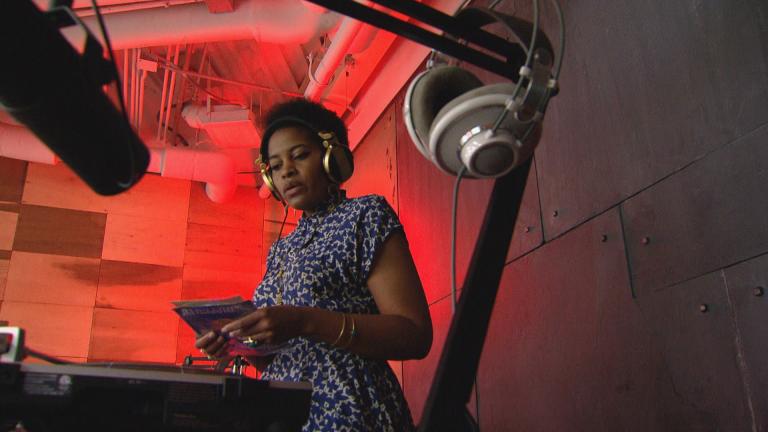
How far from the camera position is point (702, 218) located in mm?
1412

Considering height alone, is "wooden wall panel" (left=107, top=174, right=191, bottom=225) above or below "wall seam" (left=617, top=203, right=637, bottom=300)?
above

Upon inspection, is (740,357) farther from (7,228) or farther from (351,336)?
(7,228)

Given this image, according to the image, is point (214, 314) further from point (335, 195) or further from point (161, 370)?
point (335, 195)

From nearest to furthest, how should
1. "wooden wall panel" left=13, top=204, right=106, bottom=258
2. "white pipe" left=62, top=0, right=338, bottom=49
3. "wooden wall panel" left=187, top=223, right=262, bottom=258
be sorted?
"white pipe" left=62, top=0, right=338, bottom=49 < "wooden wall panel" left=13, top=204, right=106, bottom=258 < "wooden wall panel" left=187, top=223, right=262, bottom=258

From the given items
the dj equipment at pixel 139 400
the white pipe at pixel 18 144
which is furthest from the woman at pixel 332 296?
the white pipe at pixel 18 144

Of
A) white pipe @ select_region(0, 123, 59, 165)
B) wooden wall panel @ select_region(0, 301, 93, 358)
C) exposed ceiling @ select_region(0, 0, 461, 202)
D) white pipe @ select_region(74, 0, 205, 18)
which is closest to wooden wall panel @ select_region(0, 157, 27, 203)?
white pipe @ select_region(0, 123, 59, 165)

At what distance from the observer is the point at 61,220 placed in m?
4.20

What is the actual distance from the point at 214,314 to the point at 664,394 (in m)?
1.01

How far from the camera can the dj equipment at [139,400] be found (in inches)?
31.1

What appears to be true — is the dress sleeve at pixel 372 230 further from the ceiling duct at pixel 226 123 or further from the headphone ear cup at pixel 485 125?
the ceiling duct at pixel 226 123

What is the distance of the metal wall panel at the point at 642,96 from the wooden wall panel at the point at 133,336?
9.75ft

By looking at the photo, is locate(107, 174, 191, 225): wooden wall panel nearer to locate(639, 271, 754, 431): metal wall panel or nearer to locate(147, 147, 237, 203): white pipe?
locate(147, 147, 237, 203): white pipe

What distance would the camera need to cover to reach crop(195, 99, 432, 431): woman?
1.16m

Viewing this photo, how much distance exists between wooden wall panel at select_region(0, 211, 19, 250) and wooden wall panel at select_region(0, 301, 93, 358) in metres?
0.36
